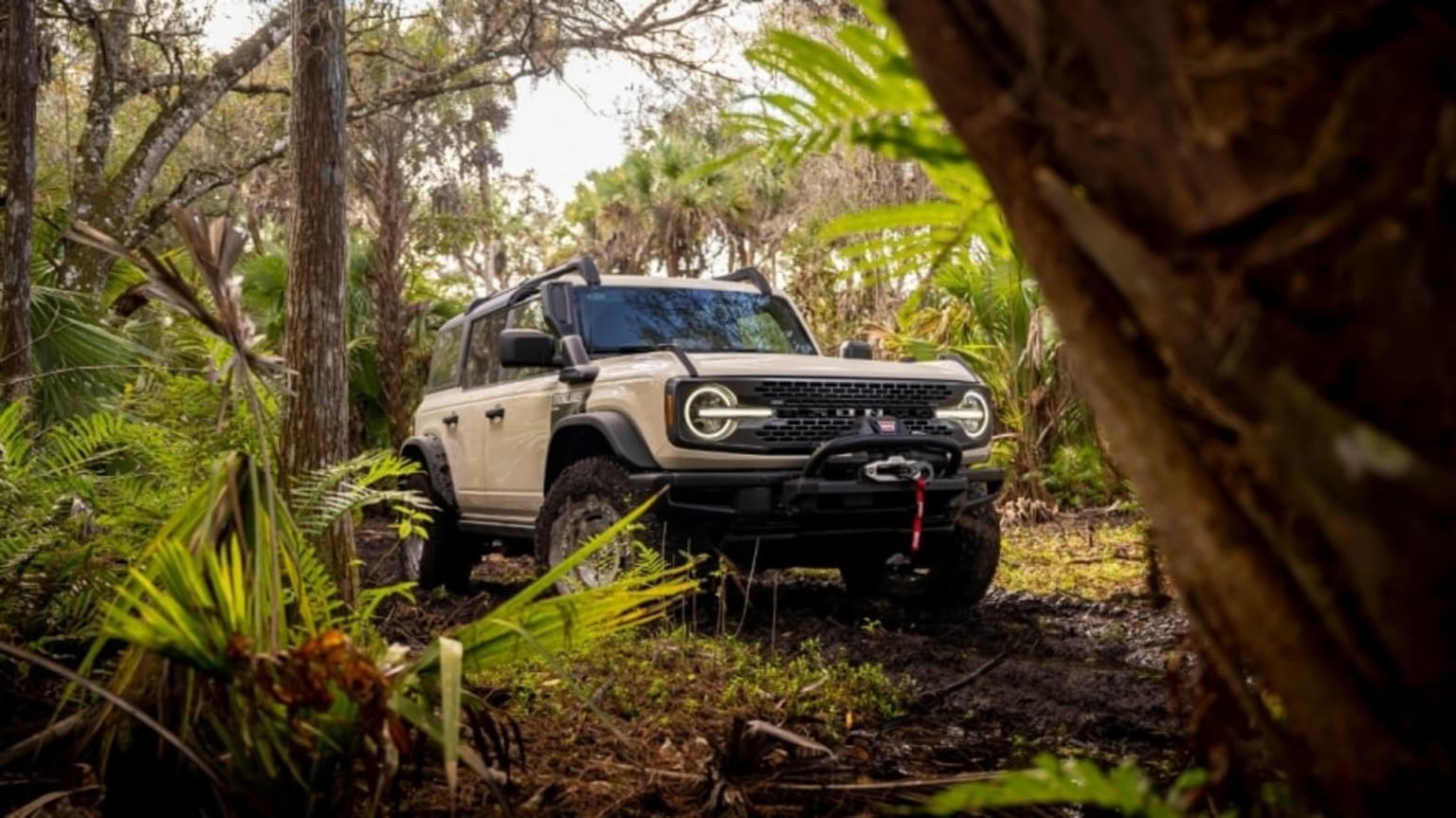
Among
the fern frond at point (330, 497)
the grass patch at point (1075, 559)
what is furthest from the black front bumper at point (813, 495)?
the fern frond at point (330, 497)

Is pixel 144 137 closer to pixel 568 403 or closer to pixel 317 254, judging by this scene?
pixel 317 254

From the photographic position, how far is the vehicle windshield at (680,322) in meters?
6.21

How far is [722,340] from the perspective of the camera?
20.9 ft

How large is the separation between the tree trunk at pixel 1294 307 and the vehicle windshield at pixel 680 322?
5443mm

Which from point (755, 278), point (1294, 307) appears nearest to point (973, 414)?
point (755, 278)

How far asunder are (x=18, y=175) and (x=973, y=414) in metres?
5.70

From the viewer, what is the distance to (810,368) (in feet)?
17.9

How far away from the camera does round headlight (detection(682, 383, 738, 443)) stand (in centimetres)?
510

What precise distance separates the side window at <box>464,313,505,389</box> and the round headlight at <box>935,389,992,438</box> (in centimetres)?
298

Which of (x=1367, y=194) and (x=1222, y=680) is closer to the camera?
(x=1367, y=194)

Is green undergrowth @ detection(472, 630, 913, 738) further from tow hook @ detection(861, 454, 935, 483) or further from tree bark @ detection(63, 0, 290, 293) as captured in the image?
tree bark @ detection(63, 0, 290, 293)

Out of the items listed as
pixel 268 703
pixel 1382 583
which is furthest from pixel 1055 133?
pixel 268 703

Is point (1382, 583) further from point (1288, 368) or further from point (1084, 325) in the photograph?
point (1084, 325)

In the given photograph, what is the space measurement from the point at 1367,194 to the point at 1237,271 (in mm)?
78
